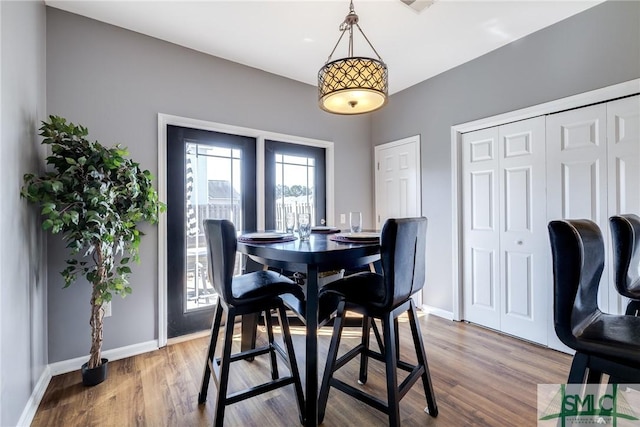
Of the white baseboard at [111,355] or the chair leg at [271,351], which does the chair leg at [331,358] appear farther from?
the white baseboard at [111,355]

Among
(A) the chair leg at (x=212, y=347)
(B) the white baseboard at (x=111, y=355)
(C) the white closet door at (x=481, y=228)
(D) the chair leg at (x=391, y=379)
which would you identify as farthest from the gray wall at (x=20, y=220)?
(C) the white closet door at (x=481, y=228)

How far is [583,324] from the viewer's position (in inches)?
43.4

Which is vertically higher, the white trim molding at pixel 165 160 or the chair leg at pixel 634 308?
the white trim molding at pixel 165 160

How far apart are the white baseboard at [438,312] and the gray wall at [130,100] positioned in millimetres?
2627

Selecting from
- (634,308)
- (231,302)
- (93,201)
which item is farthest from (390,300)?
(93,201)

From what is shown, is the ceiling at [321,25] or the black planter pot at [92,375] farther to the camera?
the ceiling at [321,25]

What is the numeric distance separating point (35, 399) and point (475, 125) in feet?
13.1

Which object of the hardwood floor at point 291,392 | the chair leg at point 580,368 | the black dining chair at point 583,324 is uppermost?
the black dining chair at point 583,324

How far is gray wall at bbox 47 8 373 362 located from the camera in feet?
7.11

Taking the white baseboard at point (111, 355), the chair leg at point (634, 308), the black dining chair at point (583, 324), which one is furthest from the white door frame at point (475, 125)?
the white baseboard at point (111, 355)

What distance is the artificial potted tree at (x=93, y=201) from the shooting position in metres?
1.74

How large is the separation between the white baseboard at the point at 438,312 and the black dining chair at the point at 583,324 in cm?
212

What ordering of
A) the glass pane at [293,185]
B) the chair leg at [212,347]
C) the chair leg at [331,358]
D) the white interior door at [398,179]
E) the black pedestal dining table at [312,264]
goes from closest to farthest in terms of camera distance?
the black pedestal dining table at [312,264] → the chair leg at [331,358] → the chair leg at [212,347] → the glass pane at [293,185] → the white interior door at [398,179]

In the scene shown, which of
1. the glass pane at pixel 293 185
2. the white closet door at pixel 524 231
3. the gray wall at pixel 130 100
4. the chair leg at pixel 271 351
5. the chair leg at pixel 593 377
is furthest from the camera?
the glass pane at pixel 293 185
